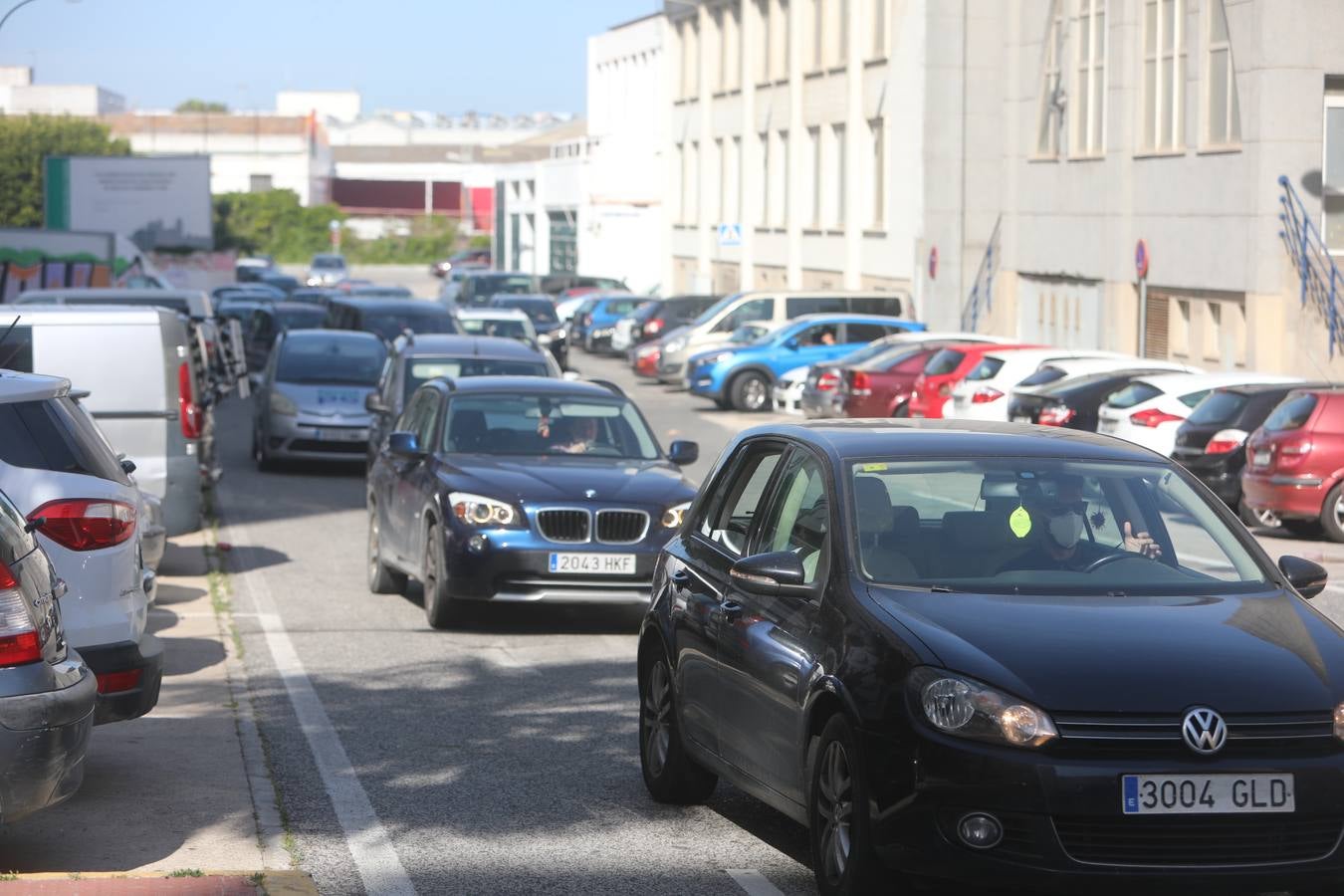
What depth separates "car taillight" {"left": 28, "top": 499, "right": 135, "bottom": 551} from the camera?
784 cm

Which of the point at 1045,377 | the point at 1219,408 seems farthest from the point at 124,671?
the point at 1045,377

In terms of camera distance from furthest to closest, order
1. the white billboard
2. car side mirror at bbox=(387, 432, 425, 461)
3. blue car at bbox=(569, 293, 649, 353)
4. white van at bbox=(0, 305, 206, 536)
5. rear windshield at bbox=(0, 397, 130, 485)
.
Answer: the white billboard
blue car at bbox=(569, 293, 649, 353)
white van at bbox=(0, 305, 206, 536)
car side mirror at bbox=(387, 432, 425, 461)
rear windshield at bbox=(0, 397, 130, 485)

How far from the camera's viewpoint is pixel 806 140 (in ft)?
187

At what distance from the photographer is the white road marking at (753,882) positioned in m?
6.44

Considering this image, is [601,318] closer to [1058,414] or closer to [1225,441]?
[1058,414]

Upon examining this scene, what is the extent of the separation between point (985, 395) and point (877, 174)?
84.3 ft

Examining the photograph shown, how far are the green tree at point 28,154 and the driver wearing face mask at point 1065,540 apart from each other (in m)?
91.7

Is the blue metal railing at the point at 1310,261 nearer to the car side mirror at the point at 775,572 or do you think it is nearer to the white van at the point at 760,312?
the white van at the point at 760,312

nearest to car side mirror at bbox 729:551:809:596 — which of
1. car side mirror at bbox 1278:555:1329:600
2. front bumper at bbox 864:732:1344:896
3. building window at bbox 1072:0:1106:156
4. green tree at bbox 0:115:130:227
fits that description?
front bumper at bbox 864:732:1344:896

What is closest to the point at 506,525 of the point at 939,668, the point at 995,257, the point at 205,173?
the point at 939,668

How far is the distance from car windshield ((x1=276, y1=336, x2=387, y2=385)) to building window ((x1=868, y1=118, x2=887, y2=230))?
26.0 meters

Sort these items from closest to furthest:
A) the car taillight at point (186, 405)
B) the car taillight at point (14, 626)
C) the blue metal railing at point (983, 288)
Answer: the car taillight at point (14, 626) → the car taillight at point (186, 405) → the blue metal railing at point (983, 288)

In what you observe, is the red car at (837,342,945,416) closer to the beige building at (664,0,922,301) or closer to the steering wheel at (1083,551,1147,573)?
the beige building at (664,0,922,301)

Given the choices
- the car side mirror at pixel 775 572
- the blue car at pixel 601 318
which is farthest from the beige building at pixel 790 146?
the car side mirror at pixel 775 572
